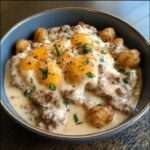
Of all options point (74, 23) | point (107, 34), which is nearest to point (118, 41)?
point (107, 34)

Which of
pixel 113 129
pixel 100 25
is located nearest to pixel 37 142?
pixel 113 129

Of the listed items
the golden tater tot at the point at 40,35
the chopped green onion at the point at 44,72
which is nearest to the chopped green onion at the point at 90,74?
the chopped green onion at the point at 44,72

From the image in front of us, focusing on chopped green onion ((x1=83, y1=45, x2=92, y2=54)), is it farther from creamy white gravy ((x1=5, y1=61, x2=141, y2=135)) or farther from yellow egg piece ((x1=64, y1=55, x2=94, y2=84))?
creamy white gravy ((x1=5, y1=61, x2=141, y2=135))

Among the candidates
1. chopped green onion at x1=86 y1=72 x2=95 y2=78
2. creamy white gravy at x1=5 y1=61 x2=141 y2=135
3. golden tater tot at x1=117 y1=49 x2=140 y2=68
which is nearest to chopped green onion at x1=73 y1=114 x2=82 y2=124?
creamy white gravy at x1=5 y1=61 x2=141 y2=135

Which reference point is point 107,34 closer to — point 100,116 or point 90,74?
point 90,74

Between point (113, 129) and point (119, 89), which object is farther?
point (119, 89)

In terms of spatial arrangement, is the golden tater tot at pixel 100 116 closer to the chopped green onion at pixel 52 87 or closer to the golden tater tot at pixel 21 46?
the chopped green onion at pixel 52 87

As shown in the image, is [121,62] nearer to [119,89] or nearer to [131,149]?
[119,89]
